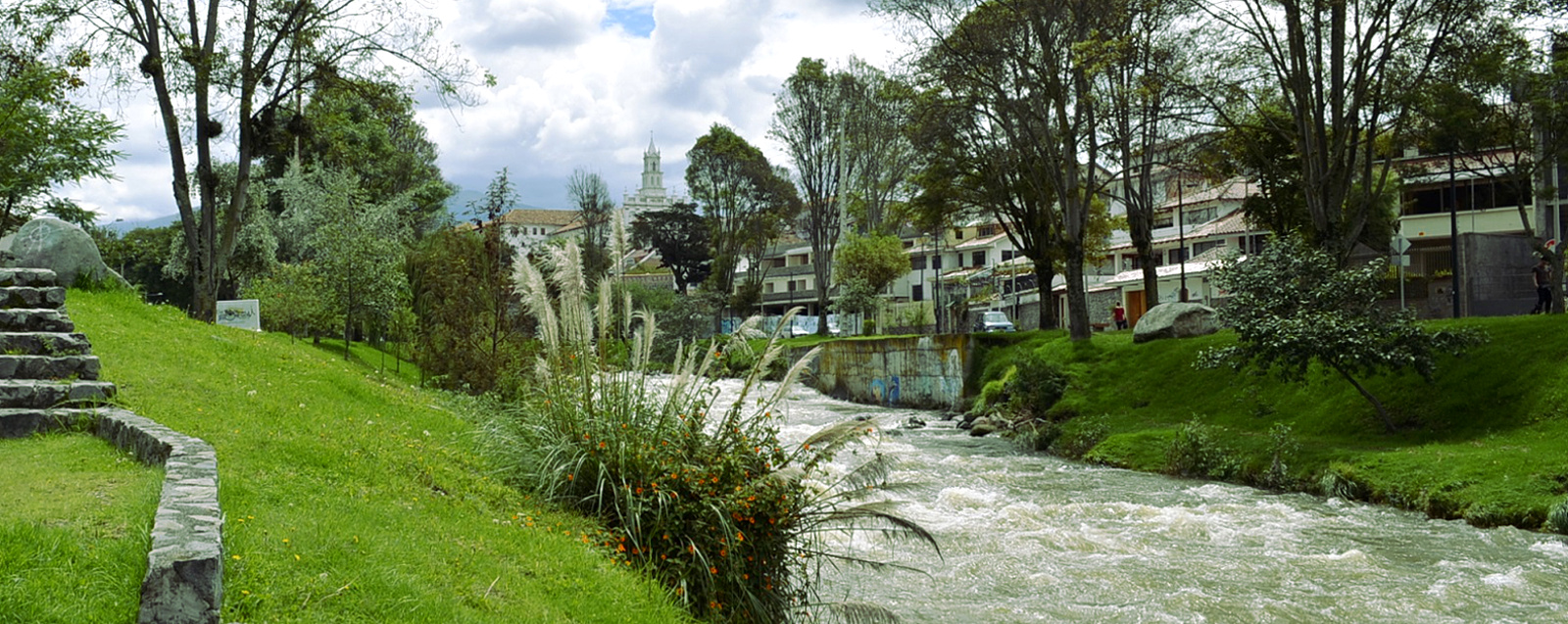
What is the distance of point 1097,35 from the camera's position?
24.8 m

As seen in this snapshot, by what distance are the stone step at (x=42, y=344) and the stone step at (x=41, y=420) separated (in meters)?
1.79

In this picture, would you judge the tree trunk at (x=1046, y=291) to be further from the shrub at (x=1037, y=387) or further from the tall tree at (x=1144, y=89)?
the shrub at (x=1037, y=387)

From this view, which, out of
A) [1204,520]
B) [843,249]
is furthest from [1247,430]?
[843,249]

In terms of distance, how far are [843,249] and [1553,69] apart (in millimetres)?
33239

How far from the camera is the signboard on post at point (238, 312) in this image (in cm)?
2292

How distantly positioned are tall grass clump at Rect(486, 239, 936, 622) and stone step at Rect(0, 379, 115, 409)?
361 centimetres

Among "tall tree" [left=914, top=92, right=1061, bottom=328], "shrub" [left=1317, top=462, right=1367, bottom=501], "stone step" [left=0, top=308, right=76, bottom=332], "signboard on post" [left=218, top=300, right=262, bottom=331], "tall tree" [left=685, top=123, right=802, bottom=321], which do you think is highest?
"tall tree" [left=685, top=123, right=802, bottom=321]

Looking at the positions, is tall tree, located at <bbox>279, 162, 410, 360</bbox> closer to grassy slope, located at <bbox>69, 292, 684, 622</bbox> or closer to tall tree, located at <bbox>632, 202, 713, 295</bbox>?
grassy slope, located at <bbox>69, 292, 684, 622</bbox>

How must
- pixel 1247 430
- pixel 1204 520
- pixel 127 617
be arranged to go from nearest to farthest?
pixel 127 617 → pixel 1204 520 → pixel 1247 430

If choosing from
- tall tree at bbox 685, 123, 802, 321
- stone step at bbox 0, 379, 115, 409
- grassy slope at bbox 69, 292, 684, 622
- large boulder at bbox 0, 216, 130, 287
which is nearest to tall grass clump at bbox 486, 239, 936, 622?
grassy slope at bbox 69, 292, 684, 622

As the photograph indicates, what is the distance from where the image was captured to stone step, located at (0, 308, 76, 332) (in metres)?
11.6

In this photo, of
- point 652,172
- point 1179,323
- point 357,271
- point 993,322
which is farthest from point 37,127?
point 652,172

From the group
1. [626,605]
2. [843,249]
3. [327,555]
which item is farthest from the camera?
[843,249]

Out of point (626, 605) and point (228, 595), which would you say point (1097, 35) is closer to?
point (626, 605)
